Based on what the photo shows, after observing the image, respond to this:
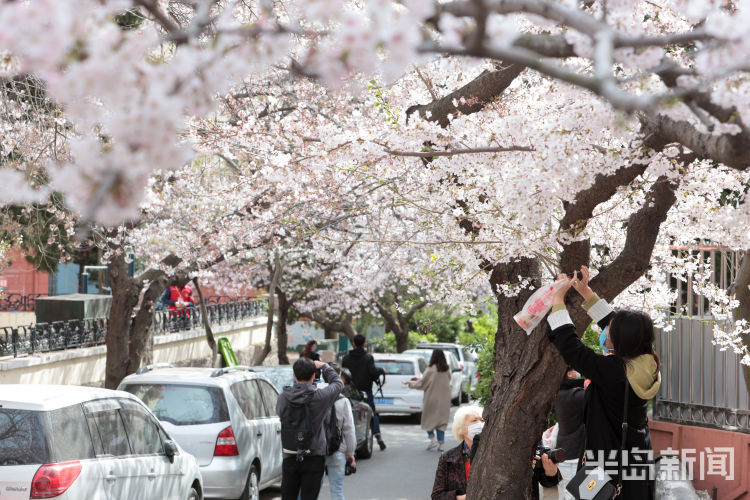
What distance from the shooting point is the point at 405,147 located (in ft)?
21.9

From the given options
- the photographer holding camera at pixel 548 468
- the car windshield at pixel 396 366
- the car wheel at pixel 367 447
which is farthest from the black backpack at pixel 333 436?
the car windshield at pixel 396 366

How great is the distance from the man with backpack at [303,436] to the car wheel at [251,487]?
5.83ft

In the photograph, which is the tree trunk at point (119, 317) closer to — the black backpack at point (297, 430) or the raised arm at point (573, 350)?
the black backpack at point (297, 430)

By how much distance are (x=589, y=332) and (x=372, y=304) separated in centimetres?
1708

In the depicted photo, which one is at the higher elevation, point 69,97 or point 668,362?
point 69,97

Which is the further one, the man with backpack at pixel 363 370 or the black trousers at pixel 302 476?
the man with backpack at pixel 363 370

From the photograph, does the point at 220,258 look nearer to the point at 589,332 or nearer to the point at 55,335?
the point at 55,335

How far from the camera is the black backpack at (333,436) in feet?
27.1

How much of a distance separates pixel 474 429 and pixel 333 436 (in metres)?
1.91

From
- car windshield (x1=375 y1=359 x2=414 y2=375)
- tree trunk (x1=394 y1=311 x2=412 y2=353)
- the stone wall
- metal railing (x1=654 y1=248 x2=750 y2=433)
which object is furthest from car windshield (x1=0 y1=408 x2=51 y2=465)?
tree trunk (x1=394 y1=311 x2=412 y2=353)

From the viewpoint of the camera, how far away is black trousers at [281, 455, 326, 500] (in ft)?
26.2

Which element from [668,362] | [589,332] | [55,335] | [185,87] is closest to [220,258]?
[55,335]

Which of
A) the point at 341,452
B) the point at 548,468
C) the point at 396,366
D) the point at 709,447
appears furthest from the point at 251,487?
the point at 396,366

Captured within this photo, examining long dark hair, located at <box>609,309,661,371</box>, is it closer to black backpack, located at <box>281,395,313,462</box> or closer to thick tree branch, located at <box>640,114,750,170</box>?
thick tree branch, located at <box>640,114,750,170</box>
